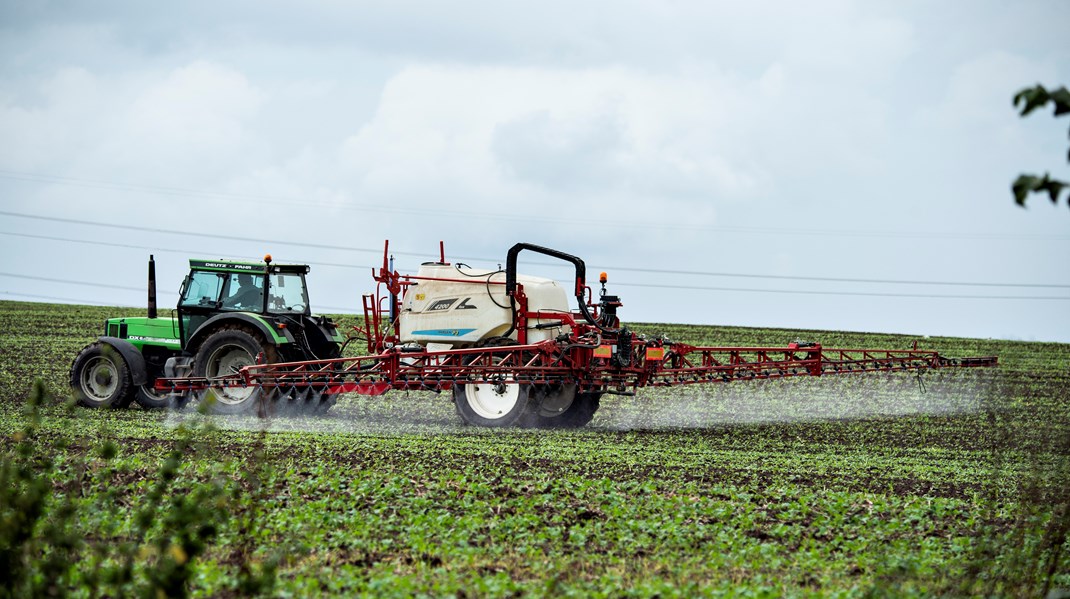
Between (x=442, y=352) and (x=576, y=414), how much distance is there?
2193mm

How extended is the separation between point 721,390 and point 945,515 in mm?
9336

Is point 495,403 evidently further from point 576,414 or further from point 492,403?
point 576,414

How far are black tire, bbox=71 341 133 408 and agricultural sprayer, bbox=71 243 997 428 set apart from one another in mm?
40

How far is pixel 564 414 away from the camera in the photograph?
15.9 metres

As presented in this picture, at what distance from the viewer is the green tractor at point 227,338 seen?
16.2 m

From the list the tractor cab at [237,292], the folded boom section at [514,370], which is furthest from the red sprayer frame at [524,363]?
the tractor cab at [237,292]

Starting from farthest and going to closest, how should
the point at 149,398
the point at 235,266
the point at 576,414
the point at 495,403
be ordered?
1. the point at 149,398
2. the point at 235,266
3. the point at 576,414
4. the point at 495,403

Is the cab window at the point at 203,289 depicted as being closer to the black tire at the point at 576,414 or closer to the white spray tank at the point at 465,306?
the white spray tank at the point at 465,306

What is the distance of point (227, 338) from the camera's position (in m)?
16.2

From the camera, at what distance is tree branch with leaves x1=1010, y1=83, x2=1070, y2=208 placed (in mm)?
3756

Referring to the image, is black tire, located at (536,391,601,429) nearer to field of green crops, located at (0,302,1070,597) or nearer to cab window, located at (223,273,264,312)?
field of green crops, located at (0,302,1070,597)

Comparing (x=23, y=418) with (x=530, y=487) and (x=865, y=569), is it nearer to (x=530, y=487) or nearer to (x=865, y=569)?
(x=530, y=487)

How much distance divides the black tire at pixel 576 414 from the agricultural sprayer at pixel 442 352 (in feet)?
0.05

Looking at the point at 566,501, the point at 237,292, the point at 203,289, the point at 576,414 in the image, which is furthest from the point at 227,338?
the point at 566,501
